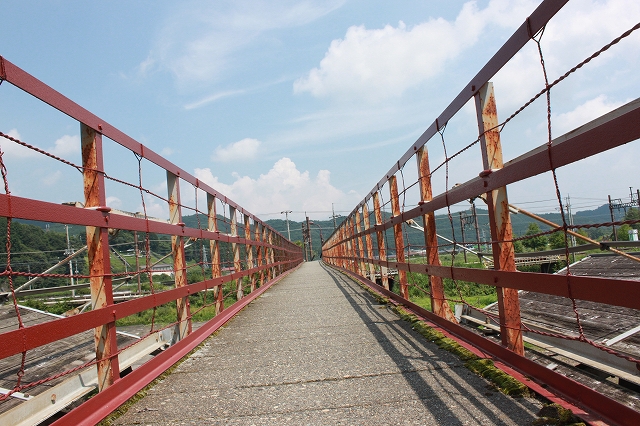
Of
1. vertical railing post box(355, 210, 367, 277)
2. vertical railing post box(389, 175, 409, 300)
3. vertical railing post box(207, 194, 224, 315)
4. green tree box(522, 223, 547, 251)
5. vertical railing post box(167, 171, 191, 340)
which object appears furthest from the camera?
vertical railing post box(355, 210, 367, 277)

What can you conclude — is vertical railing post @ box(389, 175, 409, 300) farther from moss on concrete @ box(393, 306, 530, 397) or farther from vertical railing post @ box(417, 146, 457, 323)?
moss on concrete @ box(393, 306, 530, 397)

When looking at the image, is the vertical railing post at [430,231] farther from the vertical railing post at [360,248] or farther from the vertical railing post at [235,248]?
the vertical railing post at [360,248]

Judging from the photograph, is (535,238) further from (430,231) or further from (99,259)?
(99,259)

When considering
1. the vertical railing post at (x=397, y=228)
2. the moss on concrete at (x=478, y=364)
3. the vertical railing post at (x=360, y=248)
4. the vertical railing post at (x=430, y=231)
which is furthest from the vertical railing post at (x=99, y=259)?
the vertical railing post at (x=360, y=248)

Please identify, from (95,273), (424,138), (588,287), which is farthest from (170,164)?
(588,287)

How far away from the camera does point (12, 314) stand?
564 centimetres

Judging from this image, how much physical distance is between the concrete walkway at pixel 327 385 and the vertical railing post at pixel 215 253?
3.20ft

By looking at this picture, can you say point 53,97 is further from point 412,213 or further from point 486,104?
point 412,213

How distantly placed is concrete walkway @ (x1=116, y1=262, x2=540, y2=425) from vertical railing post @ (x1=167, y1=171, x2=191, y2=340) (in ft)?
0.89

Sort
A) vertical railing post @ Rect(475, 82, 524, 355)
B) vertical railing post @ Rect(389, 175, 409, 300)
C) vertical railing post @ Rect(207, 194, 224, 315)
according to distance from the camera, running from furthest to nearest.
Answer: vertical railing post @ Rect(389, 175, 409, 300) < vertical railing post @ Rect(207, 194, 224, 315) < vertical railing post @ Rect(475, 82, 524, 355)

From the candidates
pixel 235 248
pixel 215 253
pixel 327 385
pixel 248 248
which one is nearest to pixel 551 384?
pixel 327 385

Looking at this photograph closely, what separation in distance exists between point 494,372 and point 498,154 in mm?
1210

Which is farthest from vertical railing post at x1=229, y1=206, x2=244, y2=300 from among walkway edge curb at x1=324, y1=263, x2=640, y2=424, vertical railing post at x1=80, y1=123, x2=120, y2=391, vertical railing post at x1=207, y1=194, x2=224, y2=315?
vertical railing post at x1=80, y1=123, x2=120, y2=391

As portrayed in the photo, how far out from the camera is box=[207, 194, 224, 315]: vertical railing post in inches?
229
